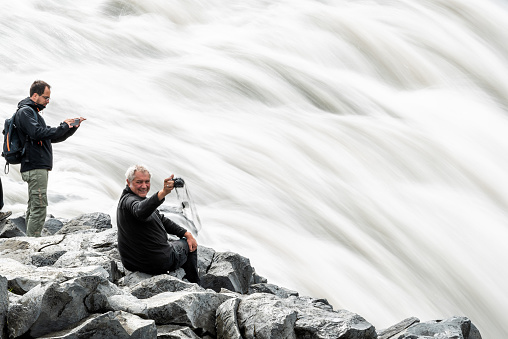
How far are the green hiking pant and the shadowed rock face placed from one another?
0.61 metres

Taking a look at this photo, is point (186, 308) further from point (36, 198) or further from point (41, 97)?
point (41, 97)

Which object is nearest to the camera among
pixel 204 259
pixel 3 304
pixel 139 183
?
pixel 3 304

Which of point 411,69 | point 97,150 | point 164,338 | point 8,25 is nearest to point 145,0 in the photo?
point 8,25

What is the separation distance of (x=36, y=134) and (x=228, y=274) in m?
2.29

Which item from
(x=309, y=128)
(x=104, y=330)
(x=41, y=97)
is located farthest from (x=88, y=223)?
(x=309, y=128)

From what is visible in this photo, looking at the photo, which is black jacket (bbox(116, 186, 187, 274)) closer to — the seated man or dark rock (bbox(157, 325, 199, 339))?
the seated man

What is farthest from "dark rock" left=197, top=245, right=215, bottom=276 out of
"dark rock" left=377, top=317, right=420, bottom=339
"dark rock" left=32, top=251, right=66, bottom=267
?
"dark rock" left=377, top=317, right=420, bottom=339

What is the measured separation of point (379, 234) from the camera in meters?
11.5

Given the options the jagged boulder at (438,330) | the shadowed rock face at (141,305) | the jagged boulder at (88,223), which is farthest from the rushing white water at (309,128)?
the jagged boulder at (438,330)

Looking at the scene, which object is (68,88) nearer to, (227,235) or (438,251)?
(227,235)

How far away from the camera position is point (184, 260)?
6766 millimetres

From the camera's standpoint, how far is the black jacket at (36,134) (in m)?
7.57

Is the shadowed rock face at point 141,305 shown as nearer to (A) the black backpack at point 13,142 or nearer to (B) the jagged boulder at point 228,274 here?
(B) the jagged boulder at point 228,274

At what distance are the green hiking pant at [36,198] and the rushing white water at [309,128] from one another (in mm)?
1678
